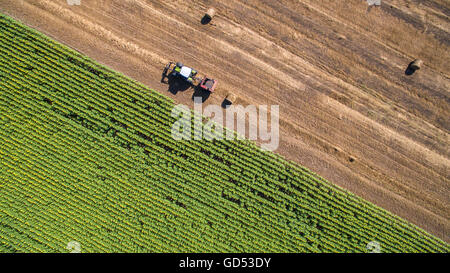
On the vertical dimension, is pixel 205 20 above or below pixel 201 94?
above

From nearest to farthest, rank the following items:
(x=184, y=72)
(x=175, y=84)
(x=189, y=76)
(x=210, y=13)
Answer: (x=184, y=72)
(x=189, y=76)
(x=210, y=13)
(x=175, y=84)

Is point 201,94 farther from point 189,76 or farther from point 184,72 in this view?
point 184,72

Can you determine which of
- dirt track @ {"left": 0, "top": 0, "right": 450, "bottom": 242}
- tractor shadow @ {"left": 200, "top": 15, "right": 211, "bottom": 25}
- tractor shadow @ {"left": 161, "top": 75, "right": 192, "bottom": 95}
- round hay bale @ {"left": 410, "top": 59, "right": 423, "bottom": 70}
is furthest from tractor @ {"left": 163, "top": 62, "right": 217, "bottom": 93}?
round hay bale @ {"left": 410, "top": 59, "right": 423, "bottom": 70}

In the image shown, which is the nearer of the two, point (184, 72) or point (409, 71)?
point (184, 72)

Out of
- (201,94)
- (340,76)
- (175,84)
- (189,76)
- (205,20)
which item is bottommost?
(201,94)

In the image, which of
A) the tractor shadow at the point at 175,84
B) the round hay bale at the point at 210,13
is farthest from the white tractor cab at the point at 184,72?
the round hay bale at the point at 210,13

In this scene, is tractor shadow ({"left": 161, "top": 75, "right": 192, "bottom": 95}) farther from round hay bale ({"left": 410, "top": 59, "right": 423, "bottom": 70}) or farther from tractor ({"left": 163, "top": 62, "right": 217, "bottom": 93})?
round hay bale ({"left": 410, "top": 59, "right": 423, "bottom": 70})

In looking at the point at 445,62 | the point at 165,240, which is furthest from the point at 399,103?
the point at 165,240

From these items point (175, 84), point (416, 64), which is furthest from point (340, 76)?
point (175, 84)
